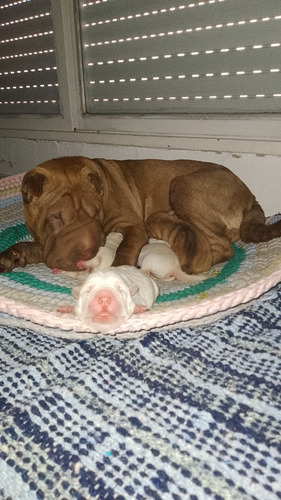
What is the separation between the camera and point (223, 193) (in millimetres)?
3072

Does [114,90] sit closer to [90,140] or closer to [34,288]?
[90,140]

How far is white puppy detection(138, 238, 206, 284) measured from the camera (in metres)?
→ 2.62

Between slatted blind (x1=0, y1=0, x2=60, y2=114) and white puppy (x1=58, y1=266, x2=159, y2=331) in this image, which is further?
slatted blind (x1=0, y1=0, x2=60, y2=114)

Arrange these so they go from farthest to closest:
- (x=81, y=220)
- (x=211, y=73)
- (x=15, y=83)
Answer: (x=15, y=83) → (x=211, y=73) → (x=81, y=220)

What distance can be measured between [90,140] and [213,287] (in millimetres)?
2736

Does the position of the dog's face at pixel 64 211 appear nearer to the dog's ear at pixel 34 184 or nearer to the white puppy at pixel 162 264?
the dog's ear at pixel 34 184

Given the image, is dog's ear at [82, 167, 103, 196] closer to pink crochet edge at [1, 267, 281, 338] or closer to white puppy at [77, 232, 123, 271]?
white puppy at [77, 232, 123, 271]

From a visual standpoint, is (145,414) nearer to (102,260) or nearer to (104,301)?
(104,301)

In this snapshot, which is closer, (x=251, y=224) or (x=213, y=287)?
(x=213, y=287)

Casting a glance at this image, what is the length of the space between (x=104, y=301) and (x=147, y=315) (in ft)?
0.70

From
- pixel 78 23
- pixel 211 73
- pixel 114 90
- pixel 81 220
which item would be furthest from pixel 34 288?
pixel 78 23

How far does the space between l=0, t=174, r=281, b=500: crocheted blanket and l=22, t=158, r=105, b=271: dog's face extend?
31 cm

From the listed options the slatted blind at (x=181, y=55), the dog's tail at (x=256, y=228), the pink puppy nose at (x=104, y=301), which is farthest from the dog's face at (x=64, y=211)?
the slatted blind at (x=181, y=55)

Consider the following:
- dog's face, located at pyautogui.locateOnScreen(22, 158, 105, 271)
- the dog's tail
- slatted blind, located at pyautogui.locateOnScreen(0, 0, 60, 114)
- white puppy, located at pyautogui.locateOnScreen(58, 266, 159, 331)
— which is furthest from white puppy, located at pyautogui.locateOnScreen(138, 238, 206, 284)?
slatted blind, located at pyautogui.locateOnScreen(0, 0, 60, 114)
